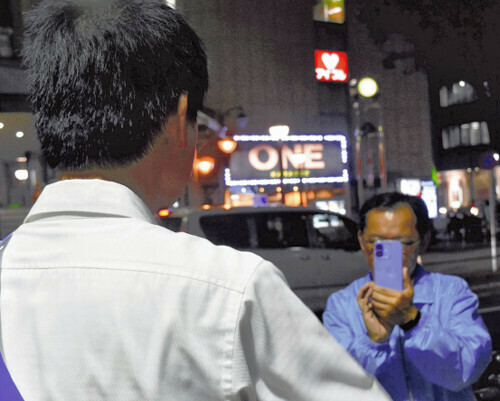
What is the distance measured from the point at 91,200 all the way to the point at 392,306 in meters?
1.17

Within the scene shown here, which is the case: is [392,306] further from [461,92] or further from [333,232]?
[461,92]

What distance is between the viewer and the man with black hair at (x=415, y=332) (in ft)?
5.79

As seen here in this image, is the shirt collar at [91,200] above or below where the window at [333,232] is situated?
above

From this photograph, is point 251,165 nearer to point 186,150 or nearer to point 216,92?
point 216,92

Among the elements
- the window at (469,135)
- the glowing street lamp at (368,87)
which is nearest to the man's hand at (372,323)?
the glowing street lamp at (368,87)

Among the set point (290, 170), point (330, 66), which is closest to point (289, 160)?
point (290, 170)

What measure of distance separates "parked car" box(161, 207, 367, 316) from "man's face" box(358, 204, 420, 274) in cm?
483

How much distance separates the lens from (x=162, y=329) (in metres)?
0.76

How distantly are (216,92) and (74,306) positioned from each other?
68.9ft

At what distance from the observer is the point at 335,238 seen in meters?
7.85

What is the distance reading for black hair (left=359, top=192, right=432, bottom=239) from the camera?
2.19 meters

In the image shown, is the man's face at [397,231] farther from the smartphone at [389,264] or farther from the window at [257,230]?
the window at [257,230]

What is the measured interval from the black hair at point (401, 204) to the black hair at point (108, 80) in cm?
139

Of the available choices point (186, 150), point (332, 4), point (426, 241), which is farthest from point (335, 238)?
point (332, 4)
